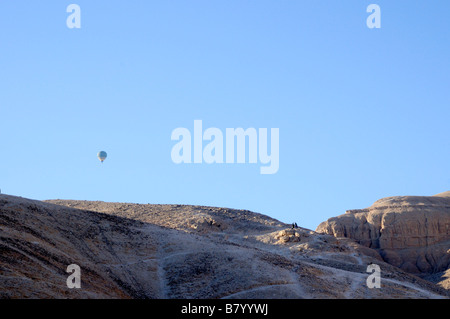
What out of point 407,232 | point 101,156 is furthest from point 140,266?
point 407,232

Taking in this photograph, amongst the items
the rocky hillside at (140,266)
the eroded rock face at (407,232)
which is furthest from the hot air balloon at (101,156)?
the eroded rock face at (407,232)

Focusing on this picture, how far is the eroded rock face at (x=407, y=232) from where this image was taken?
7794 cm

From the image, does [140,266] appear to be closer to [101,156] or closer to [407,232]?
[101,156]

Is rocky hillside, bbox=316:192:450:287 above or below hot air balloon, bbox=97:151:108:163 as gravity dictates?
below

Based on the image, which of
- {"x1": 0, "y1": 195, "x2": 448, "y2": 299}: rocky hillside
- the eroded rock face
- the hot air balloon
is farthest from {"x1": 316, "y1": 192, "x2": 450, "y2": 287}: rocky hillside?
{"x1": 0, "y1": 195, "x2": 448, "y2": 299}: rocky hillside

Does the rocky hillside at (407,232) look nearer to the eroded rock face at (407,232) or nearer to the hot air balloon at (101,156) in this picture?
the eroded rock face at (407,232)

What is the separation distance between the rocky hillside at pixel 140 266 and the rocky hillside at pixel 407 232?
29322mm

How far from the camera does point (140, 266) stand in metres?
40.3

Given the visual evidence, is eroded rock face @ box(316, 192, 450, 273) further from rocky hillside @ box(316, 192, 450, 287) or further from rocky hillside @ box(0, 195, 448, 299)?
rocky hillside @ box(0, 195, 448, 299)

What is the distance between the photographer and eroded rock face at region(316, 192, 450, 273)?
77.9 meters

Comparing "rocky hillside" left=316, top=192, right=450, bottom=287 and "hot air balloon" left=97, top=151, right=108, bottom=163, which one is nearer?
"hot air balloon" left=97, top=151, right=108, bottom=163

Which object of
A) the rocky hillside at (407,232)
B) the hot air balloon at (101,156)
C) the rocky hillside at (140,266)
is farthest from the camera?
the rocky hillside at (407,232)

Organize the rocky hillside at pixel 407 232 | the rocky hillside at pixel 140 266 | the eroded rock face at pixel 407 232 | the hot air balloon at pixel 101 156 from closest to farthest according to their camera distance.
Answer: the rocky hillside at pixel 140 266
the hot air balloon at pixel 101 156
the rocky hillside at pixel 407 232
the eroded rock face at pixel 407 232
